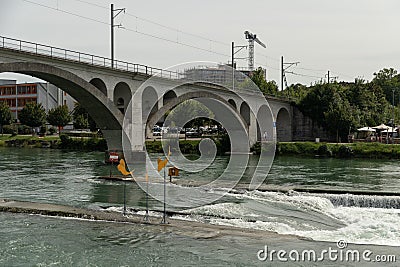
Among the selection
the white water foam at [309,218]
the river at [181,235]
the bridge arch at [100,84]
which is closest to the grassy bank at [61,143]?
the bridge arch at [100,84]

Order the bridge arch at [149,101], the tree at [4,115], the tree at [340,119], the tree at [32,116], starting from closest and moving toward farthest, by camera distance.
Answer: the bridge arch at [149,101] < the tree at [340,119] < the tree at [32,116] < the tree at [4,115]

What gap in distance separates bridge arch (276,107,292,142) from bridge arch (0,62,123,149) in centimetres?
3973

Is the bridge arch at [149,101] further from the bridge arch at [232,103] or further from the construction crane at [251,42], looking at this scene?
the construction crane at [251,42]

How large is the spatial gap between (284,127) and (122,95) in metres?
40.3

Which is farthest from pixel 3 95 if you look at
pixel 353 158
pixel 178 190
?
pixel 178 190

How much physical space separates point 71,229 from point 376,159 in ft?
147

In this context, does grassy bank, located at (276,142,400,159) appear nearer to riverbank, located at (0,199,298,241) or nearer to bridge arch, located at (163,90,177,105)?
bridge arch, located at (163,90,177,105)

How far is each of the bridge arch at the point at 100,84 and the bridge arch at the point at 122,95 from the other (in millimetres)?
2839

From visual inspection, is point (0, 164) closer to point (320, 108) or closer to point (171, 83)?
point (171, 83)

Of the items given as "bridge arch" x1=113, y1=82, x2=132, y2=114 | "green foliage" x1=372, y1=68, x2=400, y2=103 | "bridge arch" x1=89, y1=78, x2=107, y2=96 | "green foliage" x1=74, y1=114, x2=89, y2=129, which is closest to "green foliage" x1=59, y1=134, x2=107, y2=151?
"green foliage" x1=74, y1=114, x2=89, y2=129

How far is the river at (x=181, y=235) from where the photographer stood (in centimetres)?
1530

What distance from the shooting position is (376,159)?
186 ft

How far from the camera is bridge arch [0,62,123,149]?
35.8m

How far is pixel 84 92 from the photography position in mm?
41688
